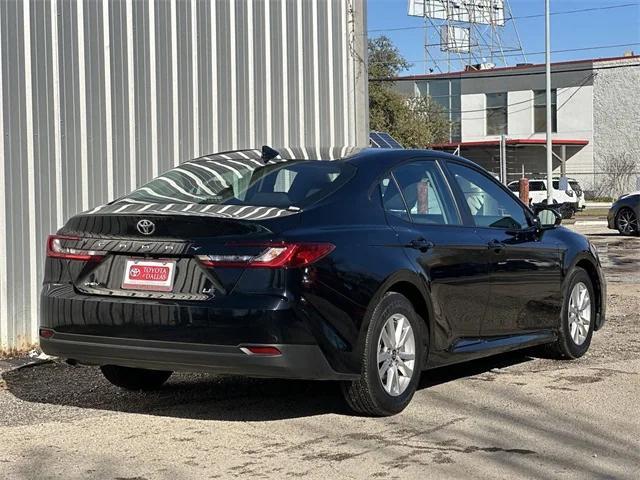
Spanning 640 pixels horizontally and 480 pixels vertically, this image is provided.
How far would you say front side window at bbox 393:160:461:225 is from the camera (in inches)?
252

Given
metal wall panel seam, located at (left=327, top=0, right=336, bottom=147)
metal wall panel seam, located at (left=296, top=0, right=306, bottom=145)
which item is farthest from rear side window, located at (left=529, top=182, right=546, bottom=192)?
metal wall panel seam, located at (left=296, top=0, right=306, bottom=145)

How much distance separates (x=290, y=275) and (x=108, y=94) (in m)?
4.32

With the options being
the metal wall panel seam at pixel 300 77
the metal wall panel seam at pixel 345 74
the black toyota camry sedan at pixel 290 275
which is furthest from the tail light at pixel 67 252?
the metal wall panel seam at pixel 345 74

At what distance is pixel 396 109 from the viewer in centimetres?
5175

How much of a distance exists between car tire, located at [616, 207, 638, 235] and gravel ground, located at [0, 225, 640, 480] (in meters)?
17.8

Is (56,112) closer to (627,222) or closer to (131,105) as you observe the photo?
(131,105)

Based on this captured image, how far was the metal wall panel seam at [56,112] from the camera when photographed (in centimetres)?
852

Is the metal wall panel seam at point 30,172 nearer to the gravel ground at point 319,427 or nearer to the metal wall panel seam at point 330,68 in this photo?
the gravel ground at point 319,427

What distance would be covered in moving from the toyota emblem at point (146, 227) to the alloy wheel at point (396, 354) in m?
1.41

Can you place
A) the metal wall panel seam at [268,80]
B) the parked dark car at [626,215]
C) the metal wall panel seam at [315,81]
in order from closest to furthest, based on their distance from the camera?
the metal wall panel seam at [268,80] → the metal wall panel seam at [315,81] → the parked dark car at [626,215]

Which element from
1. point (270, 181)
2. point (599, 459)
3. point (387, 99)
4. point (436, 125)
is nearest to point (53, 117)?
point (270, 181)

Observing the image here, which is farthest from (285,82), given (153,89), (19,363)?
(19,363)

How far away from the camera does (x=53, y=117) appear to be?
27.9ft

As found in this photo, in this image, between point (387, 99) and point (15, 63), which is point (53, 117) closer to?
point (15, 63)
